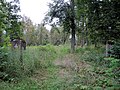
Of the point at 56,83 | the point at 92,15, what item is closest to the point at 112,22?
the point at 92,15

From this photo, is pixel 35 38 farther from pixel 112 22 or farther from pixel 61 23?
pixel 112 22

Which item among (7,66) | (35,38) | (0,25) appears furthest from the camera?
(35,38)

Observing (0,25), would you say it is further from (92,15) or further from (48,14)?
(48,14)

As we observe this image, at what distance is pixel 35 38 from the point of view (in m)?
46.4

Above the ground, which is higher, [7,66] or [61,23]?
[61,23]

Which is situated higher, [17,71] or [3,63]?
[3,63]

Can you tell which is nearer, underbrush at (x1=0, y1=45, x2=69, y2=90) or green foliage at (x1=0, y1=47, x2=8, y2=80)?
underbrush at (x1=0, y1=45, x2=69, y2=90)

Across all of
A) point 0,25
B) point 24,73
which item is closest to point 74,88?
point 24,73

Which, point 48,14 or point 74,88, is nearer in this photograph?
point 74,88

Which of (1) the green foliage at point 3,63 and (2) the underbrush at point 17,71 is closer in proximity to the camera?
(2) the underbrush at point 17,71

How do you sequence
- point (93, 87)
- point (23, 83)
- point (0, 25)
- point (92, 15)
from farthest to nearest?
1. point (92, 15)
2. point (23, 83)
3. point (93, 87)
4. point (0, 25)

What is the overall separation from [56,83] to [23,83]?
123cm

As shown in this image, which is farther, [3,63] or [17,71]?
[17,71]

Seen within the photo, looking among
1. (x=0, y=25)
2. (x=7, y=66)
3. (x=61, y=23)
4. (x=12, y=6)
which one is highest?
(x=12, y=6)
